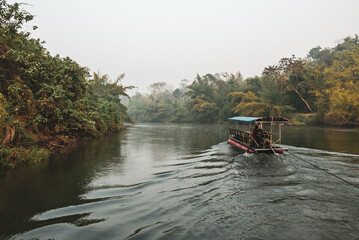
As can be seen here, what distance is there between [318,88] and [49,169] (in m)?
39.3

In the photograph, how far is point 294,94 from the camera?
37.8 metres

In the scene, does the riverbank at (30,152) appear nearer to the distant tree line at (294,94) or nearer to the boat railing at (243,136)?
the boat railing at (243,136)

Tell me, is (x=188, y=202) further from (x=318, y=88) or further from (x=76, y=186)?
(x=318, y=88)

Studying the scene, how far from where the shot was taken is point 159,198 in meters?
5.62

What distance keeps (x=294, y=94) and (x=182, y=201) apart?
39.4 m

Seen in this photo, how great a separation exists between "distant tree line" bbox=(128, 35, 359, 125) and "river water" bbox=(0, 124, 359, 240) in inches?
1020

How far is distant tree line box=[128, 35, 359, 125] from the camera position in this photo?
2934cm

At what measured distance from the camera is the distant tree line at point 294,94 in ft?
96.3

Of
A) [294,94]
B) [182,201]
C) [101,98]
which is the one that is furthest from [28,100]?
[294,94]

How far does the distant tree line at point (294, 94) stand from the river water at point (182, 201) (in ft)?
85.0

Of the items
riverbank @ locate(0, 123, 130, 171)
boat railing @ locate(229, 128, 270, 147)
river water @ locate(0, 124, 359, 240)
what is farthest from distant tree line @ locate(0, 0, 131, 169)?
boat railing @ locate(229, 128, 270, 147)

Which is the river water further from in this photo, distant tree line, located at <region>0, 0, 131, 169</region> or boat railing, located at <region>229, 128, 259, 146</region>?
boat railing, located at <region>229, 128, 259, 146</region>

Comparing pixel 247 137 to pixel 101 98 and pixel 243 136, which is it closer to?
pixel 243 136

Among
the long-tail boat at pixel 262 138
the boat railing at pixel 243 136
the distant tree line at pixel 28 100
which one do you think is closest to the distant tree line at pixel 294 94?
the boat railing at pixel 243 136
